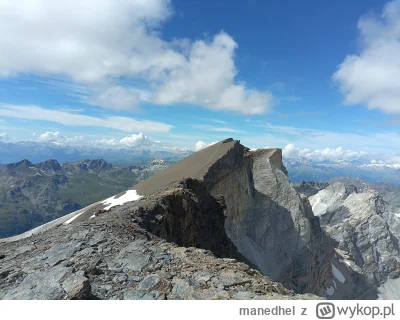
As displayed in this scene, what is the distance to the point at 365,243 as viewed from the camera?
447 feet

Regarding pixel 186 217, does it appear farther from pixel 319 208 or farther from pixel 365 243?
pixel 319 208

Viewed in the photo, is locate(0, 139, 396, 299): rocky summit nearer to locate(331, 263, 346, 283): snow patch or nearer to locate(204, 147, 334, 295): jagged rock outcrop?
locate(204, 147, 334, 295): jagged rock outcrop

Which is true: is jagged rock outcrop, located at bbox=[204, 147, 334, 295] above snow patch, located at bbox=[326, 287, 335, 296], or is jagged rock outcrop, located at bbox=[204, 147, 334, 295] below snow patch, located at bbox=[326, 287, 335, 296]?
above

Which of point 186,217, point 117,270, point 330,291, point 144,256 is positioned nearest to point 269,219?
point 330,291

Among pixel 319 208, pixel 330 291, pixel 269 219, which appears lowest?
pixel 330 291

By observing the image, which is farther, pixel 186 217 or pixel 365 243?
pixel 365 243

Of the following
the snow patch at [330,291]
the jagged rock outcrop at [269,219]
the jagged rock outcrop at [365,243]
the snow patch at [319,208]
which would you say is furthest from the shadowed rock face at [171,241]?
the snow patch at [319,208]

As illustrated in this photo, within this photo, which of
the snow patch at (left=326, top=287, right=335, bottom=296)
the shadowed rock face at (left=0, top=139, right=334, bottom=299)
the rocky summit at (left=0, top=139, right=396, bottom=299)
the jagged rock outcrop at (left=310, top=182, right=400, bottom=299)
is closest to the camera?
the rocky summit at (left=0, top=139, right=396, bottom=299)

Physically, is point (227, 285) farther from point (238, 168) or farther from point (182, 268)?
point (238, 168)

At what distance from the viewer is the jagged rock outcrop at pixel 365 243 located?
110100 mm

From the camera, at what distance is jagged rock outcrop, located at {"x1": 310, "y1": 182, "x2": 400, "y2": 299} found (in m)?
110

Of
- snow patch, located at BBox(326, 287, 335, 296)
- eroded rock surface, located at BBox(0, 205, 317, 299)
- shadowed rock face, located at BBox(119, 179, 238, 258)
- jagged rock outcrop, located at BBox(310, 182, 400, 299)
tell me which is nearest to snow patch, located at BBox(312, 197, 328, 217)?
jagged rock outcrop, located at BBox(310, 182, 400, 299)
